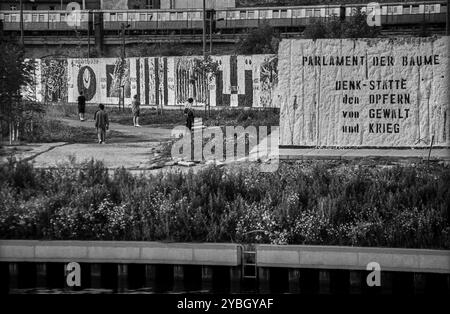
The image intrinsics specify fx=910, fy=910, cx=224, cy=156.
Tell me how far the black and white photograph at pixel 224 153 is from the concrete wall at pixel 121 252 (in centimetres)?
3

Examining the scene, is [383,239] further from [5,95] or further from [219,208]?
[5,95]

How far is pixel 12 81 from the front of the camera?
19.1 metres

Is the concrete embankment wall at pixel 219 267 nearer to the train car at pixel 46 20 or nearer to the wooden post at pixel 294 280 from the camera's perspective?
the wooden post at pixel 294 280

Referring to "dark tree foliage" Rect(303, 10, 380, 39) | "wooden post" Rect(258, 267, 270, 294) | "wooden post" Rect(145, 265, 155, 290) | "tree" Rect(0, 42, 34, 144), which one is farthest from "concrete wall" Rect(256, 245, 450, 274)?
"tree" Rect(0, 42, 34, 144)

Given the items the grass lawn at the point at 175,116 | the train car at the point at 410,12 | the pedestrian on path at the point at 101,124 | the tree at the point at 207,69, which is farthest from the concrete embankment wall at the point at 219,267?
the tree at the point at 207,69

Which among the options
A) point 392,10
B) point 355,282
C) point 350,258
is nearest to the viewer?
point 350,258

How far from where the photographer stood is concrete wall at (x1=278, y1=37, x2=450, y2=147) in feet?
64.0

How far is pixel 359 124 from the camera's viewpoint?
19.5 meters

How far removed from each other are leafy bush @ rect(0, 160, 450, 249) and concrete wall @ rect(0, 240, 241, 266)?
0.52 metres

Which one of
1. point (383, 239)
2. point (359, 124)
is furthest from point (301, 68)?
point (383, 239)

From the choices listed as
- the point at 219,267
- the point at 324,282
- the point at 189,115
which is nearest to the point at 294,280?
the point at 324,282

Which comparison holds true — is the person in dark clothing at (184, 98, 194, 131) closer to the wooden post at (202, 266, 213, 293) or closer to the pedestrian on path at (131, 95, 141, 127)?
the pedestrian on path at (131, 95, 141, 127)

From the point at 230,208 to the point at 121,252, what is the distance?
2326 mm

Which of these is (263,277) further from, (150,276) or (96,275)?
(96,275)
